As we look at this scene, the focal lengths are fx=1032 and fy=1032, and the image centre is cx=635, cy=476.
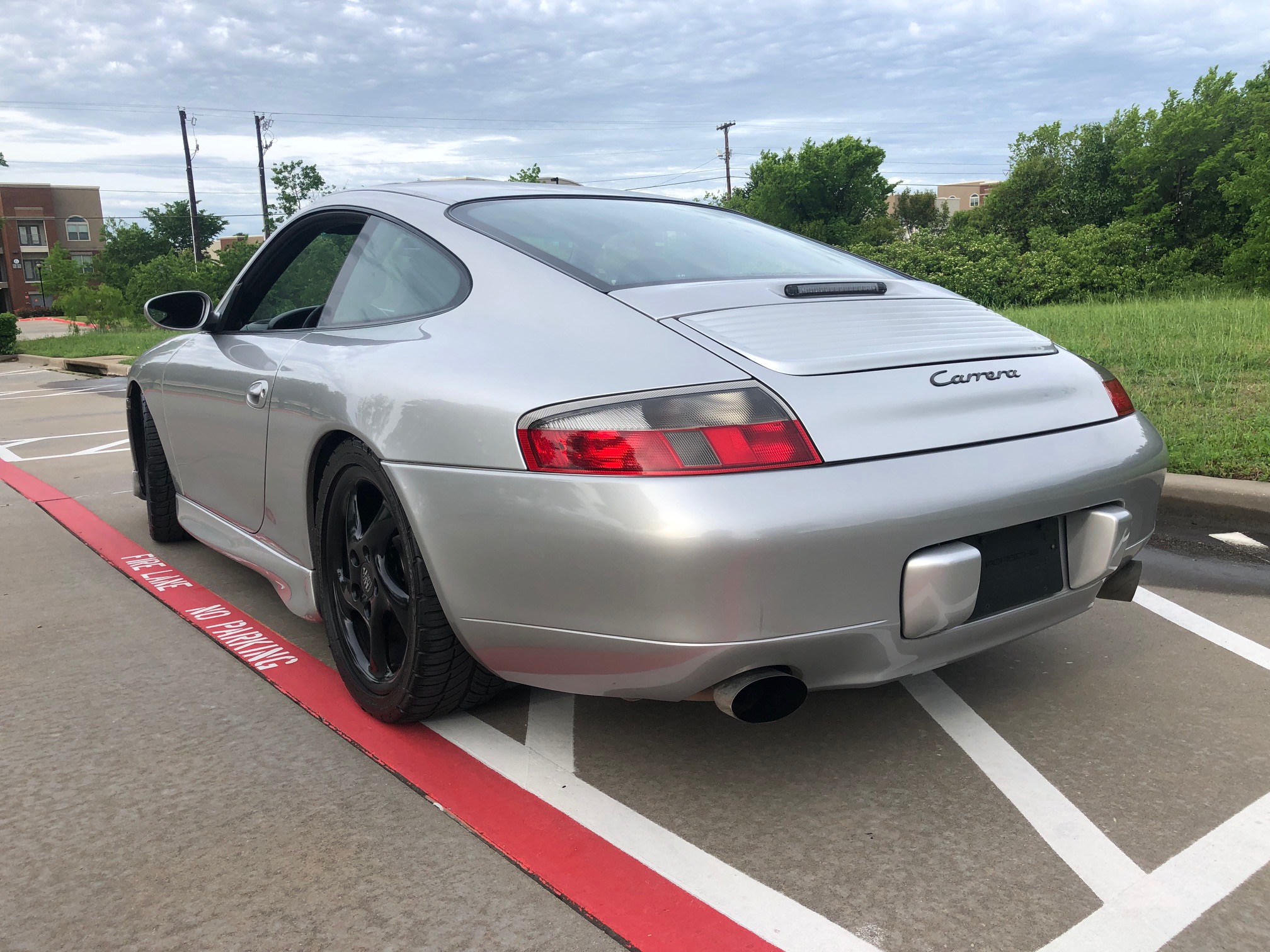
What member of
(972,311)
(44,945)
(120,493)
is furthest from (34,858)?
(120,493)

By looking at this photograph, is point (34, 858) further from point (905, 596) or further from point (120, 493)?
point (120, 493)

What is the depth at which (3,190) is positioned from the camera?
93.3 metres

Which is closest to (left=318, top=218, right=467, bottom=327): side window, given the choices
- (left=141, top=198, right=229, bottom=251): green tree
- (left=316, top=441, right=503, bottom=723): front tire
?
(left=316, top=441, right=503, bottom=723): front tire

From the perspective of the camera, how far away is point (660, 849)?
6.92ft

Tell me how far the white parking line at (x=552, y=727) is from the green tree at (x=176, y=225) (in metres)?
90.4

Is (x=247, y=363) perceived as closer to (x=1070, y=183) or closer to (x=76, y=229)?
(x=1070, y=183)

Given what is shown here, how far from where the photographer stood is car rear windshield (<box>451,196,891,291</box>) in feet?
8.53

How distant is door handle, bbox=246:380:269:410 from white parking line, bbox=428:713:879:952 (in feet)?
3.59

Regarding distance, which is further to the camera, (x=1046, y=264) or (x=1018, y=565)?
(x=1046, y=264)

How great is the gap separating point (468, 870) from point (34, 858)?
0.93 metres

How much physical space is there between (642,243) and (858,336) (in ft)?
2.62

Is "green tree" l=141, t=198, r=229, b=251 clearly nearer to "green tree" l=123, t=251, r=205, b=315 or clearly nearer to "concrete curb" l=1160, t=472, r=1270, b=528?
"green tree" l=123, t=251, r=205, b=315

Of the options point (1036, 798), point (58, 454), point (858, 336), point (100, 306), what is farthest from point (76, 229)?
point (1036, 798)

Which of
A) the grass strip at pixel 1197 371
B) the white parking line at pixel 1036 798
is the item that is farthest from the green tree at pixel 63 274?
the white parking line at pixel 1036 798
